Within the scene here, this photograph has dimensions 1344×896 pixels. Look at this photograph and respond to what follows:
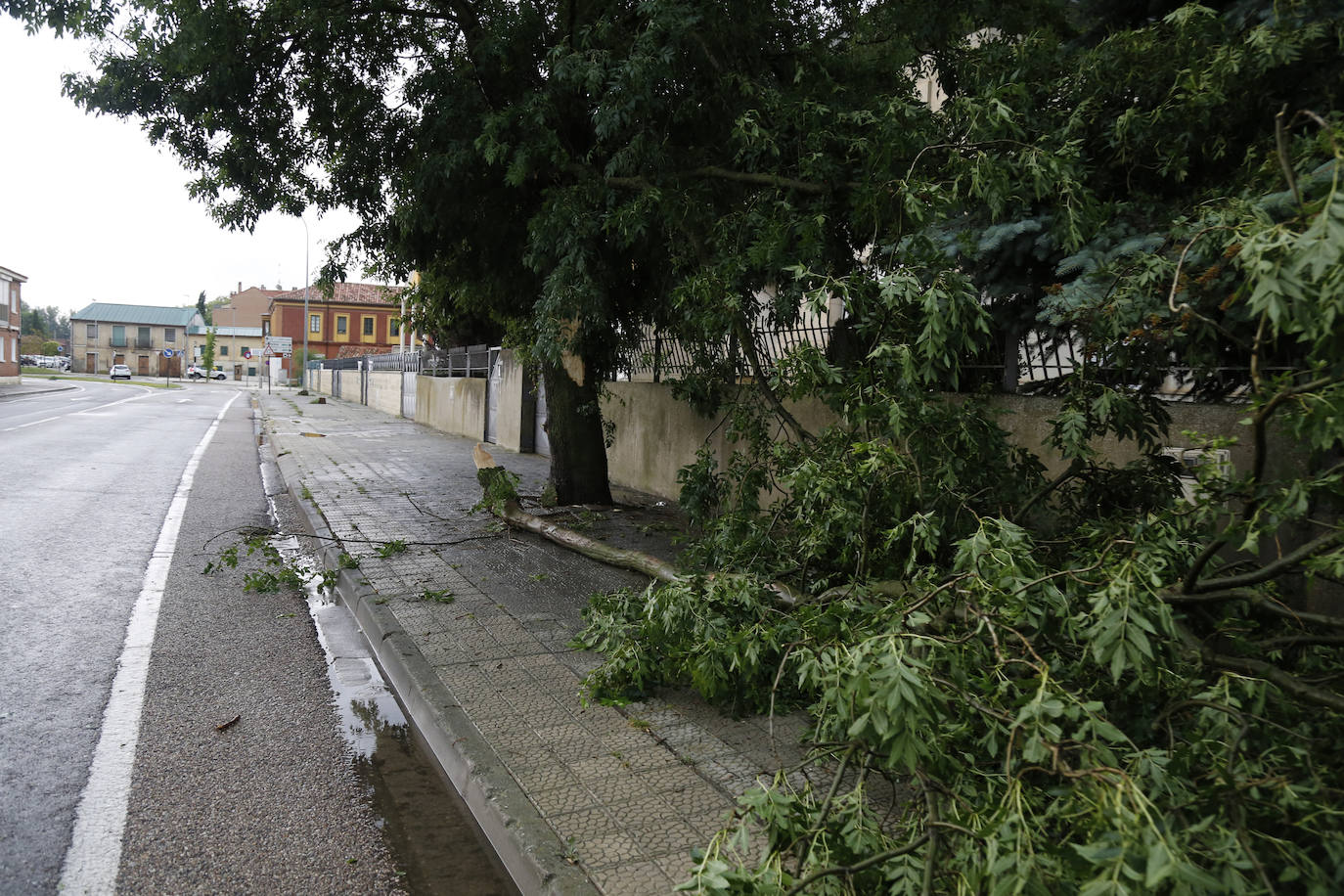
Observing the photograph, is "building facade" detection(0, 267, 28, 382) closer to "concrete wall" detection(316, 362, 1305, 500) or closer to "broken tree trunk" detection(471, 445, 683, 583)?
"concrete wall" detection(316, 362, 1305, 500)

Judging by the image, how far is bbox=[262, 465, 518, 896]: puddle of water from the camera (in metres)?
3.22

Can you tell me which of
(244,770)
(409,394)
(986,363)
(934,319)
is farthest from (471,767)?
(409,394)

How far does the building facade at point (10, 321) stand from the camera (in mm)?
57875

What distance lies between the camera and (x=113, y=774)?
150 inches

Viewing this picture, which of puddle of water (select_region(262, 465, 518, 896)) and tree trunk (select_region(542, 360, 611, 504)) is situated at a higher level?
tree trunk (select_region(542, 360, 611, 504))

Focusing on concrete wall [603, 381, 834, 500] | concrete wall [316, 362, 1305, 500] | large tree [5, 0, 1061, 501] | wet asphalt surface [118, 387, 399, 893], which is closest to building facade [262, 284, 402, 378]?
concrete wall [316, 362, 1305, 500]

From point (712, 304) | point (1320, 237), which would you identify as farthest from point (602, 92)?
point (1320, 237)

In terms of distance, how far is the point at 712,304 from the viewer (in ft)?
19.9

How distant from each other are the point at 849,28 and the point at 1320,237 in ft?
21.0

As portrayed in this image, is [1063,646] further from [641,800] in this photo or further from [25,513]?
[25,513]

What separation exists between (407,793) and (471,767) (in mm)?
350

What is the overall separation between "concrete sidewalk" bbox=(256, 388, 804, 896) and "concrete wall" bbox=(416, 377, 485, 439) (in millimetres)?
11106

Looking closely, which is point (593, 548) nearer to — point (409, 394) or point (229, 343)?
point (409, 394)

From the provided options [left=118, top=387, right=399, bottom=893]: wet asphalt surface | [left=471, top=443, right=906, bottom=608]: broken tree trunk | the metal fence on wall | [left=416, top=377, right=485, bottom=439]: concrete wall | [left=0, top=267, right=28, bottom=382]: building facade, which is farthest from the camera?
[left=0, top=267, right=28, bottom=382]: building facade
